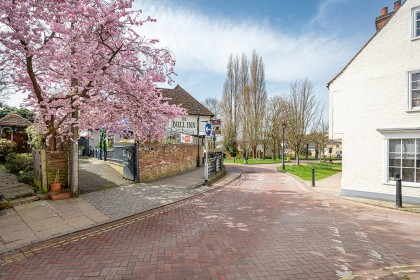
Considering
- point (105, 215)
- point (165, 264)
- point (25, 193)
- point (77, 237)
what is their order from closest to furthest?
point (165, 264), point (77, 237), point (105, 215), point (25, 193)

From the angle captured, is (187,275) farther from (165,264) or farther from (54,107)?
(54,107)

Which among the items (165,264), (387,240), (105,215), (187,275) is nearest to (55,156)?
(105,215)

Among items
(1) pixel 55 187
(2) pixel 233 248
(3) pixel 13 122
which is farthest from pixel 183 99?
(2) pixel 233 248

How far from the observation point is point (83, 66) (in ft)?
28.6

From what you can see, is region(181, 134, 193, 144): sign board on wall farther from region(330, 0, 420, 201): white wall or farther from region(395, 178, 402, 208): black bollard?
region(395, 178, 402, 208): black bollard

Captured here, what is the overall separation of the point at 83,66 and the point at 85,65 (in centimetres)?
9

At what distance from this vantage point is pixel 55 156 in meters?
9.51

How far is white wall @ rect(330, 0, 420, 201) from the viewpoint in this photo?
967 centimetres

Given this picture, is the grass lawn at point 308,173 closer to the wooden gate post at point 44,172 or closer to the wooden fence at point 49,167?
the wooden fence at point 49,167

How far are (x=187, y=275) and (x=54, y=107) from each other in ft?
29.3

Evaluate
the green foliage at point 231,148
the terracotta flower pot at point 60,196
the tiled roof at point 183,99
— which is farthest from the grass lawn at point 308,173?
the green foliage at point 231,148

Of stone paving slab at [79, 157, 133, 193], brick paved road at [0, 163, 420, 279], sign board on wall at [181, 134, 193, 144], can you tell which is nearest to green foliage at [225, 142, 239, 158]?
sign board on wall at [181, 134, 193, 144]

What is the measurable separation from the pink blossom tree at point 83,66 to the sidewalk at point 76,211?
1.28m

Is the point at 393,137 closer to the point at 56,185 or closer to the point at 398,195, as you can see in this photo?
the point at 398,195
